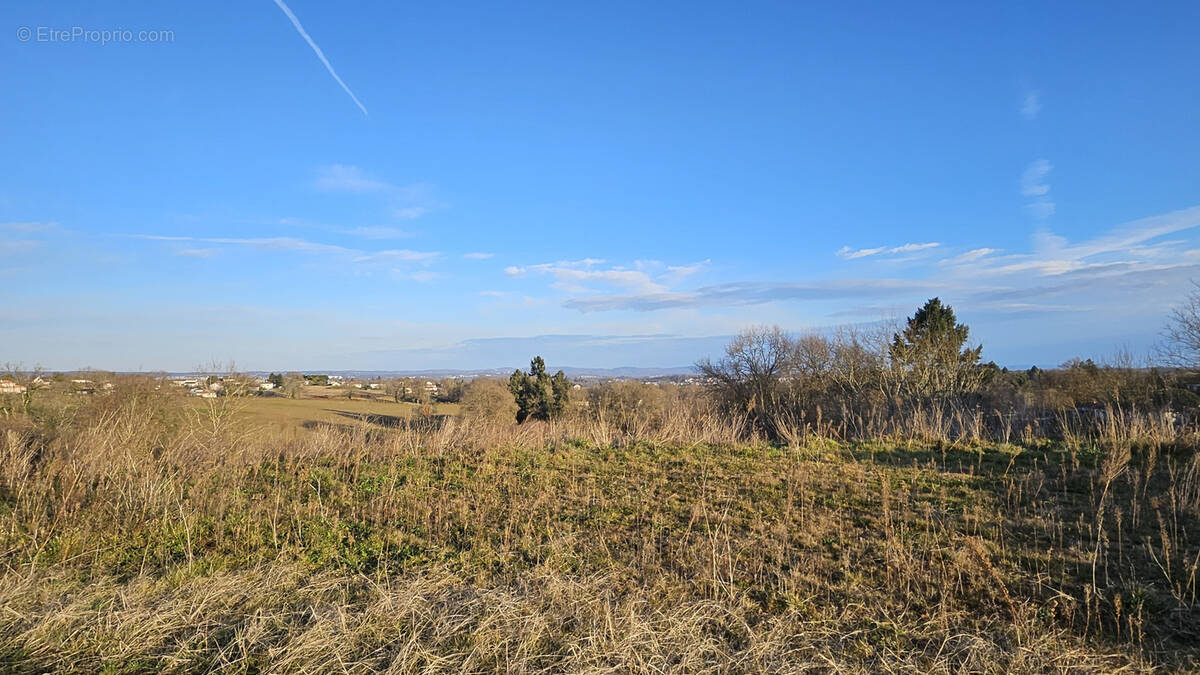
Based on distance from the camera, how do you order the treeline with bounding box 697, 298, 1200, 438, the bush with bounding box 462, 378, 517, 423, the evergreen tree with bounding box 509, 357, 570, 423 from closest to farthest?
1. the treeline with bounding box 697, 298, 1200, 438
2. the bush with bounding box 462, 378, 517, 423
3. the evergreen tree with bounding box 509, 357, 570, 423

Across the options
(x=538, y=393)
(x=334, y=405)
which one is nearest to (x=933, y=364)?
(x=538, y=393)

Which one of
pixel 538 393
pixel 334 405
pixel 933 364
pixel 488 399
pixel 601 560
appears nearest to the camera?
pixel 601 560

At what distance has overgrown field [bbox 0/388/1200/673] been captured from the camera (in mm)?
3596

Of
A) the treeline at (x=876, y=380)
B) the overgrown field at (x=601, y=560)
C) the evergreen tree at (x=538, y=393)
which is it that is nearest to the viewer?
the overgrown field at (x=601, y=560)

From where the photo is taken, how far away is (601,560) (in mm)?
5066

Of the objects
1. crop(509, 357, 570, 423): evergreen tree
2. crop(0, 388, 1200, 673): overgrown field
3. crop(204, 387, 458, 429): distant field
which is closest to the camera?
crop(0, 388, 1200, 673): overgrown field

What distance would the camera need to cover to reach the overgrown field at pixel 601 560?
3.60 meters

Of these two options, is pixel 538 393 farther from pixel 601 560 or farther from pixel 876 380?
pixel 601 560

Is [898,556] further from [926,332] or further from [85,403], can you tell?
[926,332]

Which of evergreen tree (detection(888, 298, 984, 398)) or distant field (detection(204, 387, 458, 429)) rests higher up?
evergreen tree (detection(888, 298, 984, 398))

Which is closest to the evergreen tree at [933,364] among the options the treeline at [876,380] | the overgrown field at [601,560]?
the treeline at [876,380]

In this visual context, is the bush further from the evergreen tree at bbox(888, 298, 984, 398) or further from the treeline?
the evergreen tree at bbox(888, 298, 984, 398)

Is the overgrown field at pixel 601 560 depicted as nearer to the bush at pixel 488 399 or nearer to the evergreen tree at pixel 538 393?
the bush at pixel 488 399

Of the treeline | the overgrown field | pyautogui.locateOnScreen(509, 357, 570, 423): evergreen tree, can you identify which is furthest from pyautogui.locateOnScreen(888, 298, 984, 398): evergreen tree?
pyautogui.locateOnScreen(509, 357, 570, 423): evergreen tree
